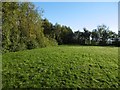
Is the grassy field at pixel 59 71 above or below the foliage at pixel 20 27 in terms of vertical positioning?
below

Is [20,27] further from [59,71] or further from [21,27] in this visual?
Answer: [59,71]

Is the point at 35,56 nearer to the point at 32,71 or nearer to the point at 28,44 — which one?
the point at 32,71

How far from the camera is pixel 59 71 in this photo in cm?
1030

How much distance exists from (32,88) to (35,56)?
473 centimetres

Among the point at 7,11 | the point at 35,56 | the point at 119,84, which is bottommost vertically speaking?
the point at 119,84

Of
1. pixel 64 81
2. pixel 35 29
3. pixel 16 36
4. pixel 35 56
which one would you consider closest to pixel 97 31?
pixel 35 29

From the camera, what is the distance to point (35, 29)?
21203 millimetres

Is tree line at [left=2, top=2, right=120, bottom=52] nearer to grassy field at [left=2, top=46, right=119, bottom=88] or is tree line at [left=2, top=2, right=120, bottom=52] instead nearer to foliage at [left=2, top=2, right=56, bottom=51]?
foliage at [left=2, top=2, right=56, bottom=51]

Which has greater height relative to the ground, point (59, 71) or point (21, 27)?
point (21, 27)

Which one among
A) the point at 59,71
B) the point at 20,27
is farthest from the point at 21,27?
the point at 59,71

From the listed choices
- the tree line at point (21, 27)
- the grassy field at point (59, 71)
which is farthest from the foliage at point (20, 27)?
the grassy field at point (59, 71)

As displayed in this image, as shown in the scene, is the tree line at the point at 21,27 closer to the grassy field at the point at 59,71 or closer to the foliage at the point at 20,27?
the foliage at the point at 20,27

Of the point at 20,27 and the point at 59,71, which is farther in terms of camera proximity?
the point at 20,27

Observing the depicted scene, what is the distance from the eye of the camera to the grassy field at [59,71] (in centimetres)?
907
